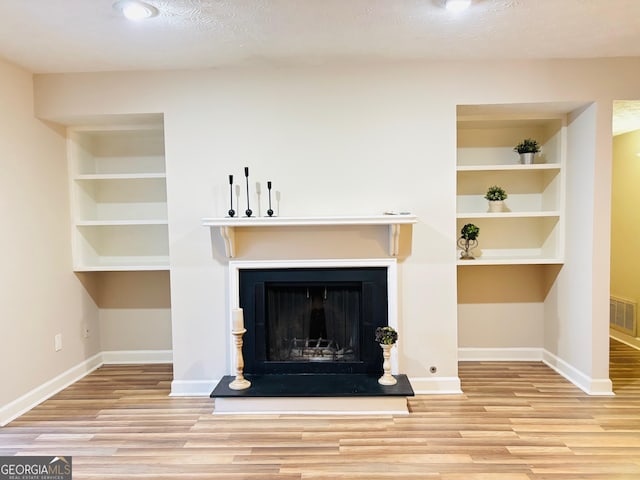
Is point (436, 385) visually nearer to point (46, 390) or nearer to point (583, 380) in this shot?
point (583, 380)

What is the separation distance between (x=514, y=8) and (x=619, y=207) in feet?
10.2

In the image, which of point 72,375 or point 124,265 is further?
point 124,265

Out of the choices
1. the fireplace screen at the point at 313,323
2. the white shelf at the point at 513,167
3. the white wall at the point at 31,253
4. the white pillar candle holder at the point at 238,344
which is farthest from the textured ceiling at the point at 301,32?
the white pillar candle holder at the point at 238,344

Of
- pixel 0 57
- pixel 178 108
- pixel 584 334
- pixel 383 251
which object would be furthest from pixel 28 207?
pixel 584 334

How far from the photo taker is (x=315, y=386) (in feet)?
9.66

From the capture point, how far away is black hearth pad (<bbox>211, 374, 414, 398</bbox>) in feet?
9.27

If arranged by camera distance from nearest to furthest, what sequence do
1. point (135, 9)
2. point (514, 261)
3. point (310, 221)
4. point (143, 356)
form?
point (135, 9) → point (310, 221) → point (514, 261) → point (143, 356)

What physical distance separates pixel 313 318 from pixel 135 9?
2.30 m

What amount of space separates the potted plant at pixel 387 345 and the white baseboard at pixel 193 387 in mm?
1256

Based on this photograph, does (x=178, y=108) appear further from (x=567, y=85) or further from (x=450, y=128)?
(x=567, y=85)

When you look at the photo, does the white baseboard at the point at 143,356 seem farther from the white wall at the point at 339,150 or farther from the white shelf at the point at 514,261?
the white shelf at the point at 514,261

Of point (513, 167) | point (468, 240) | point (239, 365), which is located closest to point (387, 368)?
point (239, 365)

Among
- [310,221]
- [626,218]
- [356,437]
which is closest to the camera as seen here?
[356,437]

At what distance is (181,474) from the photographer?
2.16 meters
